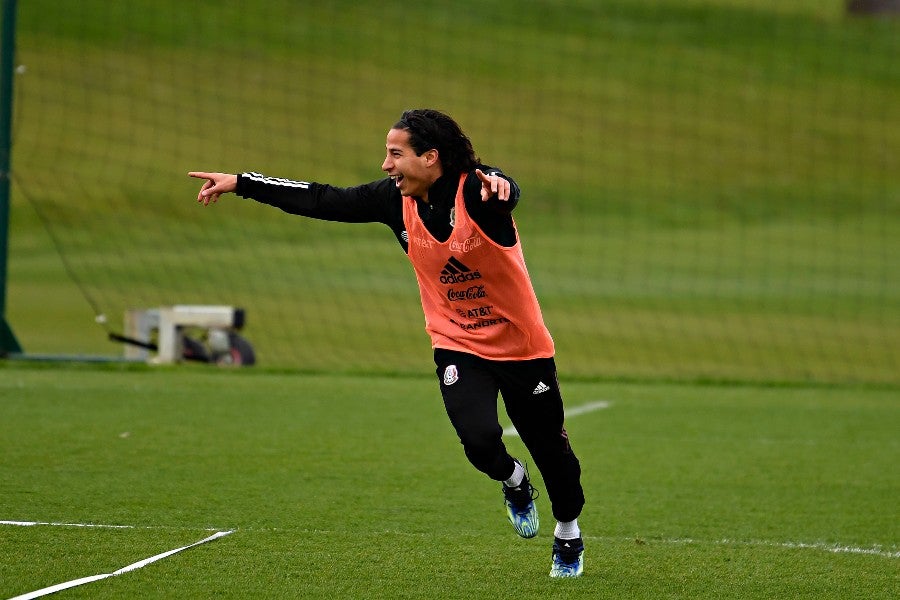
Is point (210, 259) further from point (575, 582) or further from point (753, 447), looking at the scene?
point (575, 582)

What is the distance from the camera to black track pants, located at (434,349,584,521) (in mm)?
6750

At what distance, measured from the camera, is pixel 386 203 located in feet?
23.0

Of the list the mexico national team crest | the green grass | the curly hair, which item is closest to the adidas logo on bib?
the mexico national team crest

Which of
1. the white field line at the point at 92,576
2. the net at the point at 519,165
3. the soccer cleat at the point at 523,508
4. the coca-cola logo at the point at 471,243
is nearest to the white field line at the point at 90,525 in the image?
the white field line at the point at 92,576

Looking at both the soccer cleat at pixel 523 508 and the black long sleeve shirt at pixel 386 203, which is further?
the soccer cleat at pixel 523 508

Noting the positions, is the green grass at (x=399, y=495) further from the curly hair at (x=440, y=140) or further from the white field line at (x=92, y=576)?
the curly hair at (x=440, y=140)

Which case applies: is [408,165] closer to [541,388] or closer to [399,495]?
[541,388]

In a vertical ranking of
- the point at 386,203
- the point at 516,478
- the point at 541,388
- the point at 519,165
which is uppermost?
the point at 386,203

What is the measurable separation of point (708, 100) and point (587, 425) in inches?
1673

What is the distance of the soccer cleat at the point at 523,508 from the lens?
23.3 feet

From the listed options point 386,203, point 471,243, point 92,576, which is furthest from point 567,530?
point 92,576

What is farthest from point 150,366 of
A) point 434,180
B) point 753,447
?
point 434,180

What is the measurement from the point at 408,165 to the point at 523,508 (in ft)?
5.40

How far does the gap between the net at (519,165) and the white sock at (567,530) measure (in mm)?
9136
